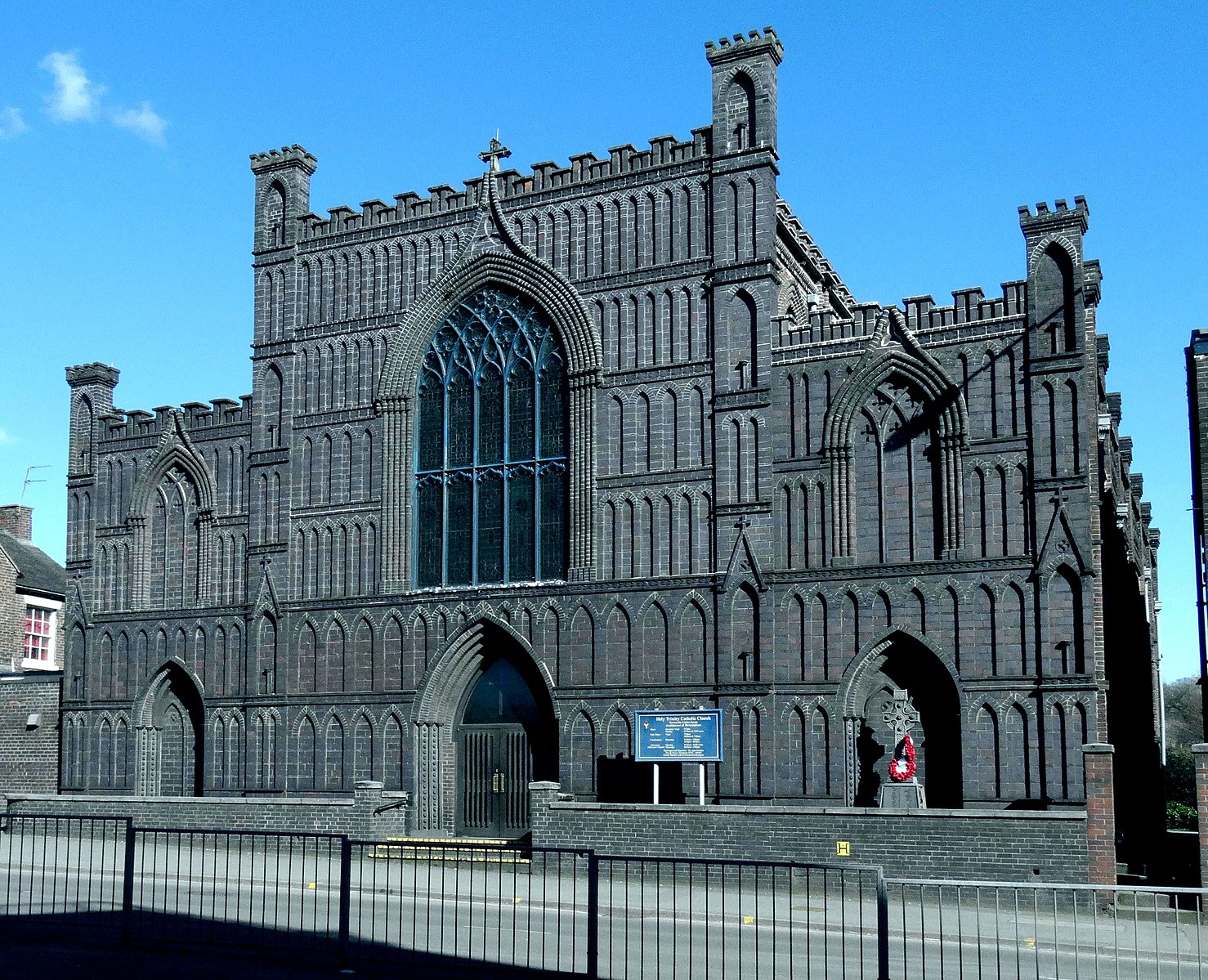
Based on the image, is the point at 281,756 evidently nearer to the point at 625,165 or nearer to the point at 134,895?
the point at 134,895

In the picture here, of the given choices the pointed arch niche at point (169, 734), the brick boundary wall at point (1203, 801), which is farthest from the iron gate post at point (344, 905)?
the pointed arch niche at point (169, 734)

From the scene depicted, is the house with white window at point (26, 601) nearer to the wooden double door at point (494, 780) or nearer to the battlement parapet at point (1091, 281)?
the wooden double door at point (494, 780)

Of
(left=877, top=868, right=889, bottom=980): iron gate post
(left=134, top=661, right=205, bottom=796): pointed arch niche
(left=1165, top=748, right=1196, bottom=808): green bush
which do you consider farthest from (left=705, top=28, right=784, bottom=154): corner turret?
(left=1165, top=748, right=1196, bottom=808): green bush

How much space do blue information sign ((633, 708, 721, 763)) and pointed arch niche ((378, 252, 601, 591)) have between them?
3744 millimetres

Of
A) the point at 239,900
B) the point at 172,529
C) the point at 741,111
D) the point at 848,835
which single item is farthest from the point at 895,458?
the point at 172,529

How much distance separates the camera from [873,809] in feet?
79.8

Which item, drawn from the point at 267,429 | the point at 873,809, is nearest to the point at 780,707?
the point at 873,809

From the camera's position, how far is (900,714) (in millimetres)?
28203

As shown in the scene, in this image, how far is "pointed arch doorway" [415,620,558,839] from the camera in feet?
104

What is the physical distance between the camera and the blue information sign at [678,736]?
93.6 feet

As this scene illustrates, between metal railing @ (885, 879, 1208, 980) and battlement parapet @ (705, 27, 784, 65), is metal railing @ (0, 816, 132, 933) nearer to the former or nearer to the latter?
metal railing @ (885, 879, 1208, 980)

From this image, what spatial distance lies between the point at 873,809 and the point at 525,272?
48.2 feet

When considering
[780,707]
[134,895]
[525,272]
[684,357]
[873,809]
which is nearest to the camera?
[134,895]

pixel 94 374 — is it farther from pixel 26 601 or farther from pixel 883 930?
pixel 883 930
